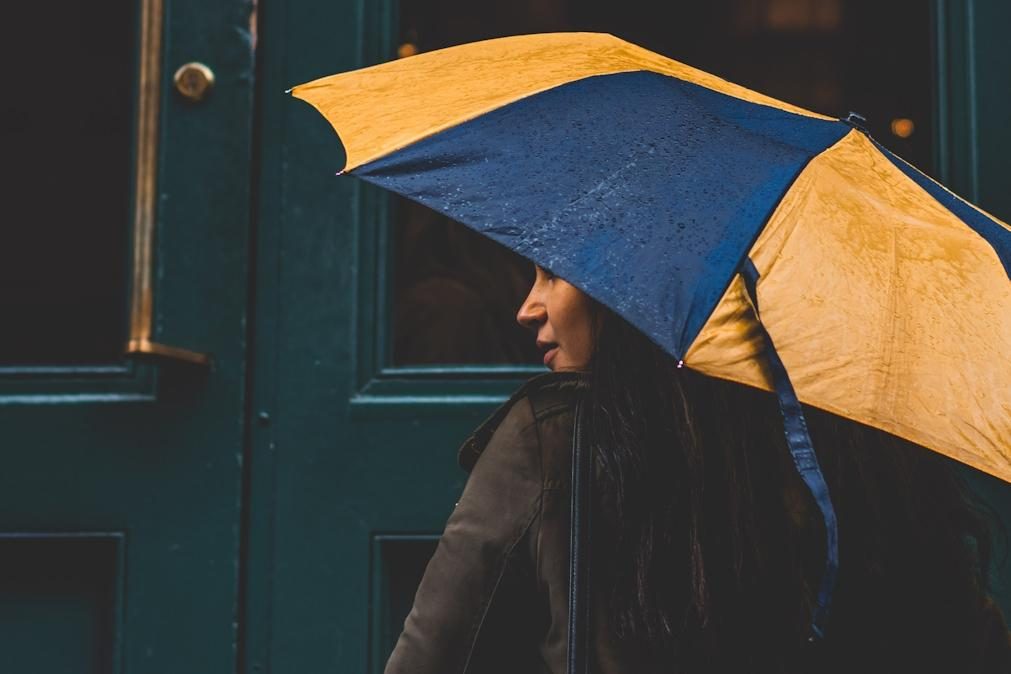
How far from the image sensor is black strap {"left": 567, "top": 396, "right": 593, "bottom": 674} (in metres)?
1.44

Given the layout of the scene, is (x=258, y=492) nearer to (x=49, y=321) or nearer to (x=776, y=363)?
(x=49, y=321)

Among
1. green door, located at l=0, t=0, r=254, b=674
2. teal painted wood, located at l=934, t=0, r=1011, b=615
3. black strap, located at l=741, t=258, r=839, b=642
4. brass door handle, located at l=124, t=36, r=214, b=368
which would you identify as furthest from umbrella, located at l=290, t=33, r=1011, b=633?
green door, located at l=0, t=0, r=254, b=674

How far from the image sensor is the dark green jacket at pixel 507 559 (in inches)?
58.8

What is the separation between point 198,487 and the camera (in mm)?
2662

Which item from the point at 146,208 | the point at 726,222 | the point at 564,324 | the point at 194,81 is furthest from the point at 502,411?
the point at 194,81

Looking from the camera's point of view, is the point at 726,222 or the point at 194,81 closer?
the point at 726,222

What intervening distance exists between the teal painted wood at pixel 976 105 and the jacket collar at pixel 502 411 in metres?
1.45

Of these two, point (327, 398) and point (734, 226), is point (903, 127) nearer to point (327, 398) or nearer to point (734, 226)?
point (327, 398)

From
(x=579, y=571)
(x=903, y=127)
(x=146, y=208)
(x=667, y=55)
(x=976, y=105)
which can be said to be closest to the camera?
(x=579, y=571)

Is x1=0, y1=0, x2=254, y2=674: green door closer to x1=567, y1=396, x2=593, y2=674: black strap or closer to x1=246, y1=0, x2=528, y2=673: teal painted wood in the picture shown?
x1=246, y1=0, x2=528, y2=673: teal painted wood

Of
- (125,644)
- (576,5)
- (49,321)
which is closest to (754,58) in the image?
(576,5)

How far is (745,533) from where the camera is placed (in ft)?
4.95

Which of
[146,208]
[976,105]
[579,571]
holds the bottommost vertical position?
[579,571]

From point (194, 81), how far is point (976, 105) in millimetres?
1767
